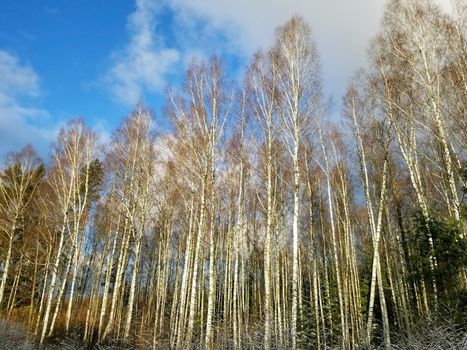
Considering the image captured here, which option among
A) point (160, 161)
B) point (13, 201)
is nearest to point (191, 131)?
point (160, 161)

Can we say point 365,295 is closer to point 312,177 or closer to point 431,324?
point 312,177

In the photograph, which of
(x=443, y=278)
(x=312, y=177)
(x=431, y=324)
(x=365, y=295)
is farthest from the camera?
(x=365, y=295)

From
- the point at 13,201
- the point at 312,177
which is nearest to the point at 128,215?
the point at 13,201

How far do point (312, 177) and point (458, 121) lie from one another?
6.59 meters

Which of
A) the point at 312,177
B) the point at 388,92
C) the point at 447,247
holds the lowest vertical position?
the point at 447,247

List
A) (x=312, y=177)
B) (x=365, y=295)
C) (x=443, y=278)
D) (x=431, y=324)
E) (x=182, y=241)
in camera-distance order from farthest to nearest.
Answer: (x=182, y=241) < (x=365, y=295) < (x=312, y=177) < (x=443, y=278) < (x=431, y=324)

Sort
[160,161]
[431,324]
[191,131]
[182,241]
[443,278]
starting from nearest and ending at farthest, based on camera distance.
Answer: [431,324], [443,278], [191,131], [160,161], [182,241]

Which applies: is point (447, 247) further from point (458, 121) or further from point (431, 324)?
point (458, 121)

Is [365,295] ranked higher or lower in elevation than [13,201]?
lower

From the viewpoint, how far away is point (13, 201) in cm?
1627

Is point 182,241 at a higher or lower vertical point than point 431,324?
higher

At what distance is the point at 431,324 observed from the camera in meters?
8.91

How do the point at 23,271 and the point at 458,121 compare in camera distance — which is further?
the point at 23,271

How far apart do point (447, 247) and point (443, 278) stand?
129cm
